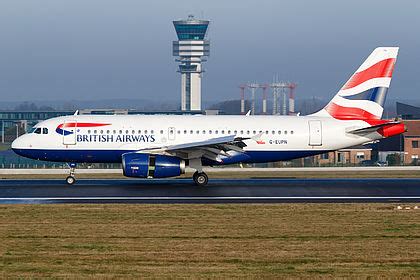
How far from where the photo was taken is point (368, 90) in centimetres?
4228

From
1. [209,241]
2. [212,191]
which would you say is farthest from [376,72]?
[209,241]

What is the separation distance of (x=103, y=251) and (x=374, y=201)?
14.8 metres

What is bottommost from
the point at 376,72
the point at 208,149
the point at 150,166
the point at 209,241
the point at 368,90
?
the point at 209,241

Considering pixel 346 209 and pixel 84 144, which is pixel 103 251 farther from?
pixel 84 144

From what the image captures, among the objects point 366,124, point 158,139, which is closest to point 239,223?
point 158,139

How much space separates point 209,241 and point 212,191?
13806mm

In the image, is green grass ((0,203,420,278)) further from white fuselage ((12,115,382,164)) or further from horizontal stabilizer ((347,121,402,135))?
horizontal stabilizer ((347,121,402,135))

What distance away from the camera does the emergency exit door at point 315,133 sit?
41406mm

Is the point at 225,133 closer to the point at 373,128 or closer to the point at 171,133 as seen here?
the point at 171,133

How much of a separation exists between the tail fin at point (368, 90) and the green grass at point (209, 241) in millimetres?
11710

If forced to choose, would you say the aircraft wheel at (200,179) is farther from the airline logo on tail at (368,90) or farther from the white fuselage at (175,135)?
the airline logo on tail at (368,90)

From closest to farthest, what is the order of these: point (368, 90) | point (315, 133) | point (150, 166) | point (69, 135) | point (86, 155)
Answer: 1. point (150, 166)
2. point (69, 135)
3. point (86, 155)
4. point (315, 133)
5. point (368, 90)

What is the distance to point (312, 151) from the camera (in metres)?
41.8

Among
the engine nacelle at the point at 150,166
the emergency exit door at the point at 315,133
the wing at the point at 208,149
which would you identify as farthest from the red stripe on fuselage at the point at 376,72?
the engine nacelle at the point at 150,166
